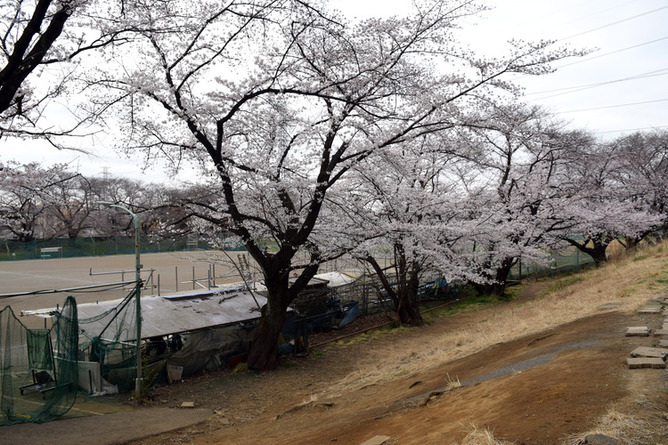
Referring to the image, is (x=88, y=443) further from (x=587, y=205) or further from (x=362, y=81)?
(x=587, y=205)

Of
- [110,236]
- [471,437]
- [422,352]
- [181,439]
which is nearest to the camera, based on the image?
[471,437]

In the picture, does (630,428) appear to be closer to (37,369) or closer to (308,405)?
Result: (308,405)

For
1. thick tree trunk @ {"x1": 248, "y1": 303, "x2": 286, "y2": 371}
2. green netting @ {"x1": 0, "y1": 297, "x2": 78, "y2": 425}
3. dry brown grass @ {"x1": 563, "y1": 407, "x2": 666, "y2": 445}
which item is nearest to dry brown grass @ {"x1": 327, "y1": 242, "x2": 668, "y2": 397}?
thick tree trunk @ {"x1": 248, "y1": 303, "x2": 286, "y2": 371}

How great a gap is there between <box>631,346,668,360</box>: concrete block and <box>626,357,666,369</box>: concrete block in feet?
0.67

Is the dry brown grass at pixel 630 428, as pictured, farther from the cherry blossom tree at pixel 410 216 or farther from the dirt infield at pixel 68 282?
the dirt infield at pixel 68 282

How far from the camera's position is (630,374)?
566 centimetres

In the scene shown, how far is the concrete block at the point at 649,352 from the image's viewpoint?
6.11 meters

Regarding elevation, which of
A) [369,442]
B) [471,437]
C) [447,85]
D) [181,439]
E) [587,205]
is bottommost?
[181,439]

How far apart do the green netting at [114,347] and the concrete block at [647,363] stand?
9.44m

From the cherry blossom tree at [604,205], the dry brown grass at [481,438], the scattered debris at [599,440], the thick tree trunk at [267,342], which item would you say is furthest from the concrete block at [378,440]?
the cherry blossom tree at [604,205]

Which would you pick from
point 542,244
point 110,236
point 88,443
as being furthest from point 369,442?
point 110,236

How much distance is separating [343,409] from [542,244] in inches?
847

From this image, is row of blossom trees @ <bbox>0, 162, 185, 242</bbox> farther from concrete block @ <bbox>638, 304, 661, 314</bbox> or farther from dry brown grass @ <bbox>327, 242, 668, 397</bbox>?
concrete block @ <bbox>638, 304, 661, 314</bbox>

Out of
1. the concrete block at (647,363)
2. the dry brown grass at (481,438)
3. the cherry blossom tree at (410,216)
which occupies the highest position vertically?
the cherry blossom tree at (410,216)
